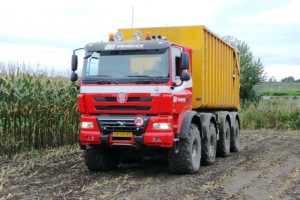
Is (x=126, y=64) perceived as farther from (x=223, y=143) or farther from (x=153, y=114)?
(x=223, y=143)

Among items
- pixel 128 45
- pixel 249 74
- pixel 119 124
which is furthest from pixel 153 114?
pixel 249 74

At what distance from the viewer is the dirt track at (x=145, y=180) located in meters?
8.48

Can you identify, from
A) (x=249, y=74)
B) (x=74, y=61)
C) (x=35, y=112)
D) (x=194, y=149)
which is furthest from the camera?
(x=249, y=74)

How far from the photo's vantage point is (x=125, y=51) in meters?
10.4

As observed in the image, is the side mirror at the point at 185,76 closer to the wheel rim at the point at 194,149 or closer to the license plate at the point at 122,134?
the license plate at the point at 122,134

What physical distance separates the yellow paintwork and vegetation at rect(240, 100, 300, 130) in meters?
13.4

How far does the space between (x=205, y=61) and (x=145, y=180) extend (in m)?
3.74

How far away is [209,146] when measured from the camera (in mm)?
12523

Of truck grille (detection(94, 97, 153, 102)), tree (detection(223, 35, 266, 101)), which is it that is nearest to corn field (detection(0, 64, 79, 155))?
truck grille (detection(94, 97, 153, 102))

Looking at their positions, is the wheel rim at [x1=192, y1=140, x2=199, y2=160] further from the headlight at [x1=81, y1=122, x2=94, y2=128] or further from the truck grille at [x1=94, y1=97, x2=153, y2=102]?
the headlight at [x1=81, y1=122, x2=94, y2=128]

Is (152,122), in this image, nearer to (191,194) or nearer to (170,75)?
(170,75)

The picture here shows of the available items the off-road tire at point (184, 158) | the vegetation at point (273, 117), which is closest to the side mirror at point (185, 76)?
the off-road tire at point (184, 158)

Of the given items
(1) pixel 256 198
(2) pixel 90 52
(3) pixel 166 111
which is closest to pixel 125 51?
(2) pixel 90 52

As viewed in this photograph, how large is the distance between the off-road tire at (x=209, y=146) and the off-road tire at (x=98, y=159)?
90.3 inches
